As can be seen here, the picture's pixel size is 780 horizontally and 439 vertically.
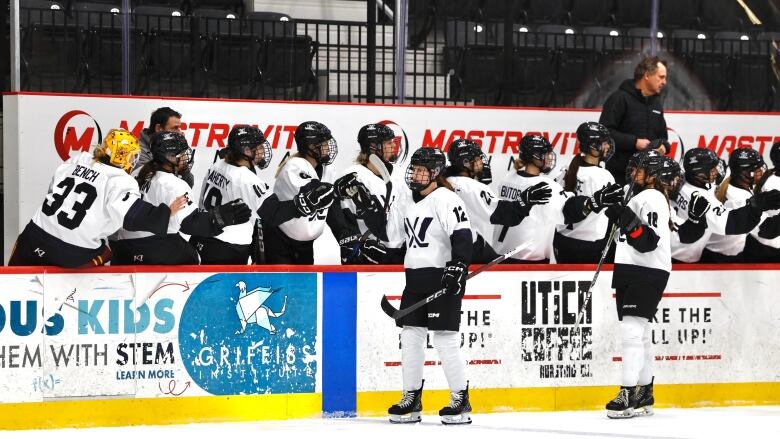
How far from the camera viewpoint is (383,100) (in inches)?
333

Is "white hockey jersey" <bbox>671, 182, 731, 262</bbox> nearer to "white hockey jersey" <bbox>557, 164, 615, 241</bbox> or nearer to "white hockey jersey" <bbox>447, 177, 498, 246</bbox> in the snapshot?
"white hockey jersey" <bbox>557, 164, 615, 241</bbox>

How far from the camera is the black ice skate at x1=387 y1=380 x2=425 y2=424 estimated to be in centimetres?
620

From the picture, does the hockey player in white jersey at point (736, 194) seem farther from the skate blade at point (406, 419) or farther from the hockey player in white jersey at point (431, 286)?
the skate blade at point (406, 419)

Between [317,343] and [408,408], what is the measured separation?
1.75ft

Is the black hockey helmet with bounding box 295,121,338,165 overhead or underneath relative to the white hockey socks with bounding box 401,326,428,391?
overhead

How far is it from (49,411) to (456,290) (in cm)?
186

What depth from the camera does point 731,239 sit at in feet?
23.9

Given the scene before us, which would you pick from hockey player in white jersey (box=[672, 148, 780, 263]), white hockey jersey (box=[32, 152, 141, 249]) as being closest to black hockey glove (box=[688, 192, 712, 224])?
hockey player in white jersey (box=[672, 148, 780, 263])

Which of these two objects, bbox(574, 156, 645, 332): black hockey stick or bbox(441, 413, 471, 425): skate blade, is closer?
bbox(441, 413, 471, 425): skate blade

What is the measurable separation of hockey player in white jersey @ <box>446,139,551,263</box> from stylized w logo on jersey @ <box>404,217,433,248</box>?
630 mm

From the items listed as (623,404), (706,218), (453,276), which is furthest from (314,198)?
(706,218)

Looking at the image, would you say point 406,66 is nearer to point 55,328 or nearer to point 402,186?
point 402,186

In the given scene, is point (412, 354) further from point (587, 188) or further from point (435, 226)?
point (587, 188)

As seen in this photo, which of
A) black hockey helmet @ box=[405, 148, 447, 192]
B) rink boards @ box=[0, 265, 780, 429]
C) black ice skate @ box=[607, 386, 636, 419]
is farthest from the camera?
black ice skate @ box=[607, 386, 636, 419]
